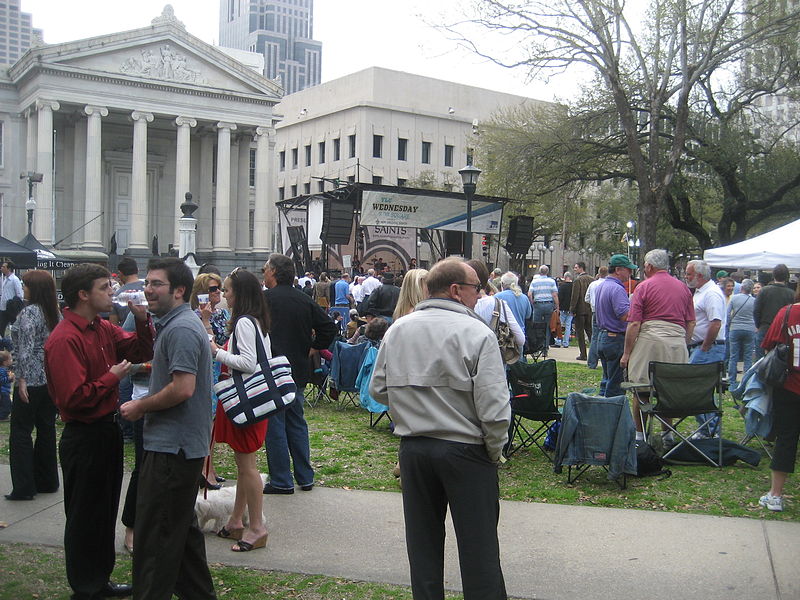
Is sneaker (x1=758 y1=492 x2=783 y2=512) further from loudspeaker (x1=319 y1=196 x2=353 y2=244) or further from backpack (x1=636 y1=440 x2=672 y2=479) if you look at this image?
loudspeaker (x1=319 y1=196 x2=353 y2=244)

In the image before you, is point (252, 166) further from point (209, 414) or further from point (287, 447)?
point (209, 414)

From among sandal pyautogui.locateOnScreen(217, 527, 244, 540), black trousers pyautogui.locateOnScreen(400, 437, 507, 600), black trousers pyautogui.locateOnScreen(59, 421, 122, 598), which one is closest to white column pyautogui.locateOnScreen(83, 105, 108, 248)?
sandal pyautogui.locateOnScreen(217, 527, 244, 540)

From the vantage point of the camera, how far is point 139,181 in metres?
51.3

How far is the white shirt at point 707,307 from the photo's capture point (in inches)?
389

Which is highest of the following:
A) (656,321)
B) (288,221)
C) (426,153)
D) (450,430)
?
(426,153)

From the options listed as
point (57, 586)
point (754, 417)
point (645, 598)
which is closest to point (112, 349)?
point (57, 586)

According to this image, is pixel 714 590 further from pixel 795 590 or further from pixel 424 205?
pixel 424 205

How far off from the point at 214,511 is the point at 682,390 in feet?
15.7

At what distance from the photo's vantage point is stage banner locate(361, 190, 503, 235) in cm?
2605

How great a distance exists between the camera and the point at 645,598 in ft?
15.6

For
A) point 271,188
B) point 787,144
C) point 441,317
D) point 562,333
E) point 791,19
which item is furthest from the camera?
point 271,188

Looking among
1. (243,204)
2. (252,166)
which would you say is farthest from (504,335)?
(252,166)

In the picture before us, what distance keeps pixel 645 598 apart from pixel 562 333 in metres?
16.1

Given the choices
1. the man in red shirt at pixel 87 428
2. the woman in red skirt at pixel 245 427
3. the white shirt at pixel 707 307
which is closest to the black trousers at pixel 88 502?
the man in red shirt at pixel 87 428
